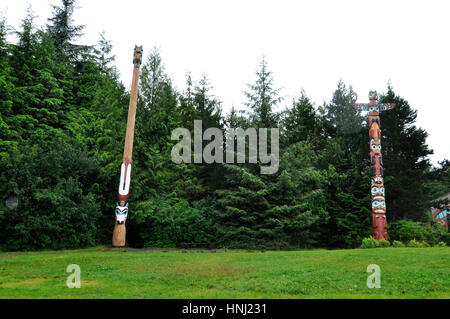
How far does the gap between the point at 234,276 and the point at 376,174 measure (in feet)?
44.9

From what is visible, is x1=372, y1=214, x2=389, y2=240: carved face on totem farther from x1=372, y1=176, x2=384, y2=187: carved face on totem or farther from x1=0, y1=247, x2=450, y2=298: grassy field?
x1=0, y1=247, x2=450, y2=298: grassy field

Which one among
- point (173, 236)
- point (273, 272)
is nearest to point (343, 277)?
point (273, 272)

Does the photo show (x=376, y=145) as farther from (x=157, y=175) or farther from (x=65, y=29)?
(x=65, y=29)

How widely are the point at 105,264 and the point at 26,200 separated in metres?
8.24

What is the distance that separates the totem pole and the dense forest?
341 centimetres

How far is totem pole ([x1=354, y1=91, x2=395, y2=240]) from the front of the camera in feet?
65.2

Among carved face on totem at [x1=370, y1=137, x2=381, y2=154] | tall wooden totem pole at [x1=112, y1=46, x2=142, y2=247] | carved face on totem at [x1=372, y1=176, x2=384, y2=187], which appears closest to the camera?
tall wooden totem pole at [x1=112, y1=46, x2=142, y2=247]

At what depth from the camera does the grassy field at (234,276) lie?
8.16m

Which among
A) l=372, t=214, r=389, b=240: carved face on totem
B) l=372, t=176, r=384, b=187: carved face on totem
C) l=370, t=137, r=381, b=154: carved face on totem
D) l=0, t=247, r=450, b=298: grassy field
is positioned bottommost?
l=0, t=247, r=450, b=298: grassy field

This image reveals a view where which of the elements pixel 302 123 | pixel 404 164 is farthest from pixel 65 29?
pixel 404 164

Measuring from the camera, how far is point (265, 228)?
22406 millimetres

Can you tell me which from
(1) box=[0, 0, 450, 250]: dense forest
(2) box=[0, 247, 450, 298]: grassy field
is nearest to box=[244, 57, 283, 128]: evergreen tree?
(1) box=[0, 0, 450, 250]: dense forest

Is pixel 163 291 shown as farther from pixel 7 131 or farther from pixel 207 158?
pixel 207 158

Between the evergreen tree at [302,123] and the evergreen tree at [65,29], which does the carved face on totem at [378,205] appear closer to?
the evergreen tree at [302,123]
